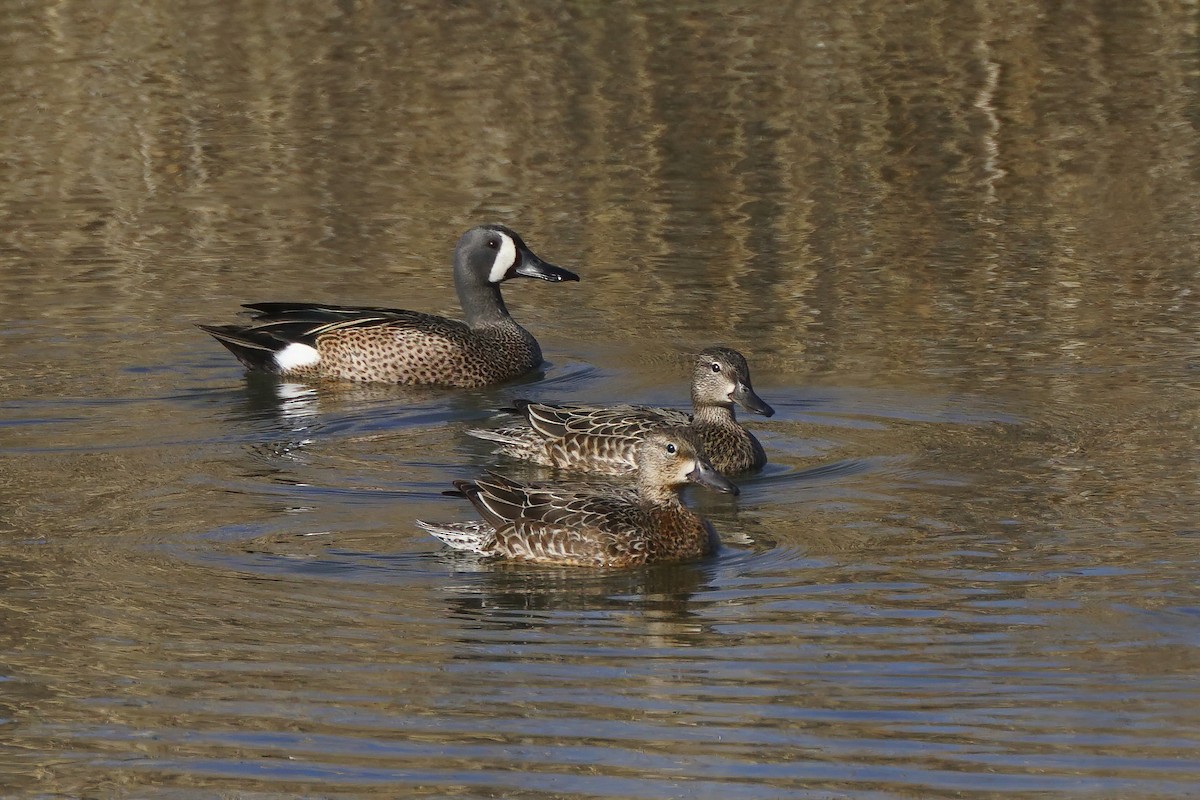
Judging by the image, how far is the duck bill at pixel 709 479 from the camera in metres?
9.22

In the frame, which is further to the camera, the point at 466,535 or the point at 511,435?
Answer: the point at 511,435

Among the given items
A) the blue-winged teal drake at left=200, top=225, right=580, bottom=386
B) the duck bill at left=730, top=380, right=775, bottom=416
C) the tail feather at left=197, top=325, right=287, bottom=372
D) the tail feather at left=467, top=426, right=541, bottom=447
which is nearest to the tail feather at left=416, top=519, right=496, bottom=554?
the tail feather at left=467, top=426, right=541, bottom=447

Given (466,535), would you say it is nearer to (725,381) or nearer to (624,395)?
(725,381)

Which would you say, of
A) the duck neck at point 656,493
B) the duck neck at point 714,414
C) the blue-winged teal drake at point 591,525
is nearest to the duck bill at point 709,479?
the blue-winged teal drake at point 591,525

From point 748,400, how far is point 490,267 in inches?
135

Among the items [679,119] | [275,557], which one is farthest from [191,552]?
[679,119]

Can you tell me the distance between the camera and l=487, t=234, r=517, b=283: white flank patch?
1375cm

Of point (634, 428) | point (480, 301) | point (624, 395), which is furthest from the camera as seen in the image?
point (480, 301)

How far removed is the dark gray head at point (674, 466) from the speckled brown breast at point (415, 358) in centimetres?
396

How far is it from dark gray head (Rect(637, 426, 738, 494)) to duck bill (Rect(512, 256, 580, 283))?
14.9 feet

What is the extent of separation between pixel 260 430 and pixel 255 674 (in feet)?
14.4

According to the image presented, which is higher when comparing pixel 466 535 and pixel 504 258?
pixel 504 258

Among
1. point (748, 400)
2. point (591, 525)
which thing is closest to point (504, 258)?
point (748, 400)

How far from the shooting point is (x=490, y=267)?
1385 cm
